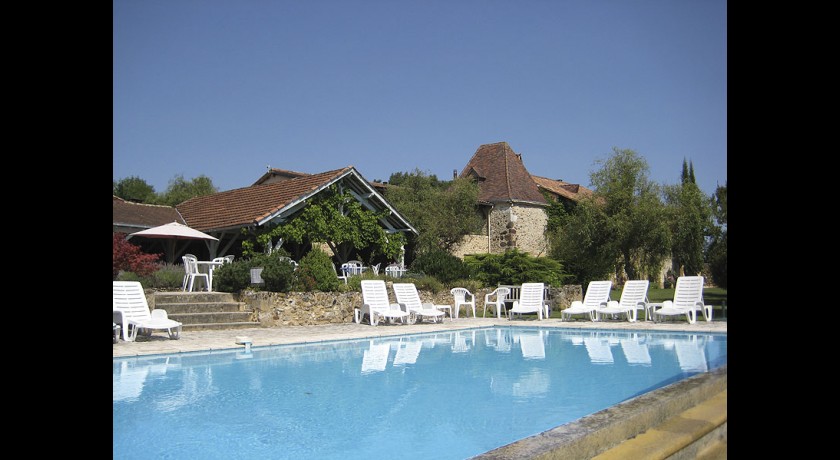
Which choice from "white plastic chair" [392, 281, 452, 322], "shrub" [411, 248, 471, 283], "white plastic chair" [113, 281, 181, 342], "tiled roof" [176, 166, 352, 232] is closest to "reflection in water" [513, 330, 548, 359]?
"white plastic chair" [392, 281, 452, 322]

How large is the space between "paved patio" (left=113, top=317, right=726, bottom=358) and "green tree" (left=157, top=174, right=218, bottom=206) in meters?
36.8

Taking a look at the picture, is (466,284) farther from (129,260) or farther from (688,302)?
(129,260)

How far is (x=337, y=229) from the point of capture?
64.1 feet

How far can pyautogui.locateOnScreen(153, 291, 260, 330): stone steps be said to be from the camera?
493 inches

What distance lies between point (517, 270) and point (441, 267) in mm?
3365

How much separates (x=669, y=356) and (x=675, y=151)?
17.8 meters

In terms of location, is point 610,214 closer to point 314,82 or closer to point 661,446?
point 314,82

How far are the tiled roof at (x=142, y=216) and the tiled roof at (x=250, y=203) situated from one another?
1.89 feet

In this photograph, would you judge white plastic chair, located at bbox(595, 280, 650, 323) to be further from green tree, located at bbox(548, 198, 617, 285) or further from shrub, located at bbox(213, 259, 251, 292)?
shrub, located at bbox(213, 259, 251, 292)

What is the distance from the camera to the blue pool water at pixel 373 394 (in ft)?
15.9

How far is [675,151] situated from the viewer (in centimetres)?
2558

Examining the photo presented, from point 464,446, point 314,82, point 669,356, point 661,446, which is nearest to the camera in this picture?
point 661,446

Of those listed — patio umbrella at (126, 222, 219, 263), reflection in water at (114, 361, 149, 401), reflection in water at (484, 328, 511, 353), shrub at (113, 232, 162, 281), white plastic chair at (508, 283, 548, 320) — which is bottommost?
reflection in water at (484, 328, 511, 353)
